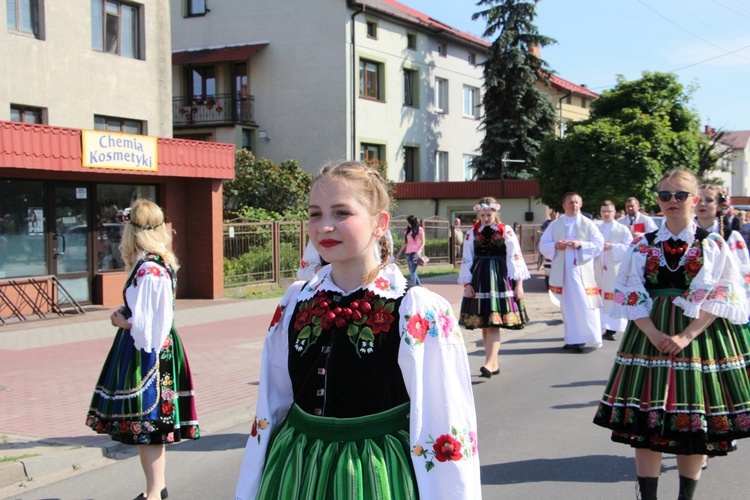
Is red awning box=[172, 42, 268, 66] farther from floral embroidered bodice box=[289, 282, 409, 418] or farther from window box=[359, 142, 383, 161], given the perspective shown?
floral embroidered bodice box=[289, 282, 409, 418]

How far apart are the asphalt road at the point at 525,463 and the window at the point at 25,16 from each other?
12.4 m

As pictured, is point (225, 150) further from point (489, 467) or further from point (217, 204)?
point (489, 467)

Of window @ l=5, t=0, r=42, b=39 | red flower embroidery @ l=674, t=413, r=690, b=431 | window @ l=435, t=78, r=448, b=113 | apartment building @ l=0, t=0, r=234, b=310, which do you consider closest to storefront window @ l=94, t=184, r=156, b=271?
apartment building @ l=0, t=0, r=234, b=310

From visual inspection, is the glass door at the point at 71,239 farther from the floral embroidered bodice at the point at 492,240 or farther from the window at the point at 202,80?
the window at the point at 202,80

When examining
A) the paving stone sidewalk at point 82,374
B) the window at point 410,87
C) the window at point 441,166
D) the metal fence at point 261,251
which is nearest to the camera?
the paving stone sidewalk at point 82,374

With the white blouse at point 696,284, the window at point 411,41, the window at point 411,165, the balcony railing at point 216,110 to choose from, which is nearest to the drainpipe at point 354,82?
the window at point 411,41

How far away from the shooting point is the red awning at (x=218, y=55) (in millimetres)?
31453

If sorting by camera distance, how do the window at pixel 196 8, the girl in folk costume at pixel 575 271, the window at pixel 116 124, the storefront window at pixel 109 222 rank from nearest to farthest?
the girl in folk costume at pixel 575 271 < the storefront window at pixel 109 222 < the window at pixel 116 124 < the window at pixel 196 8

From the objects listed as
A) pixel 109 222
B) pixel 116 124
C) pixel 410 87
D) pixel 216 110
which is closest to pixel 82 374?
pixel 109 222

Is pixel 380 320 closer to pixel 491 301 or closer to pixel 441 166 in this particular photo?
pixel 491 301

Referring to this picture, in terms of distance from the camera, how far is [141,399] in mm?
4984

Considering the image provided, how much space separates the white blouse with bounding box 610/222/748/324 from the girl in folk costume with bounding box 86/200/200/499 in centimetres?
281

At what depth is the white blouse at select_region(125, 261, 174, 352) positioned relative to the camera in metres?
4.93

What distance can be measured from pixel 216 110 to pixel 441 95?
37.9 feet
